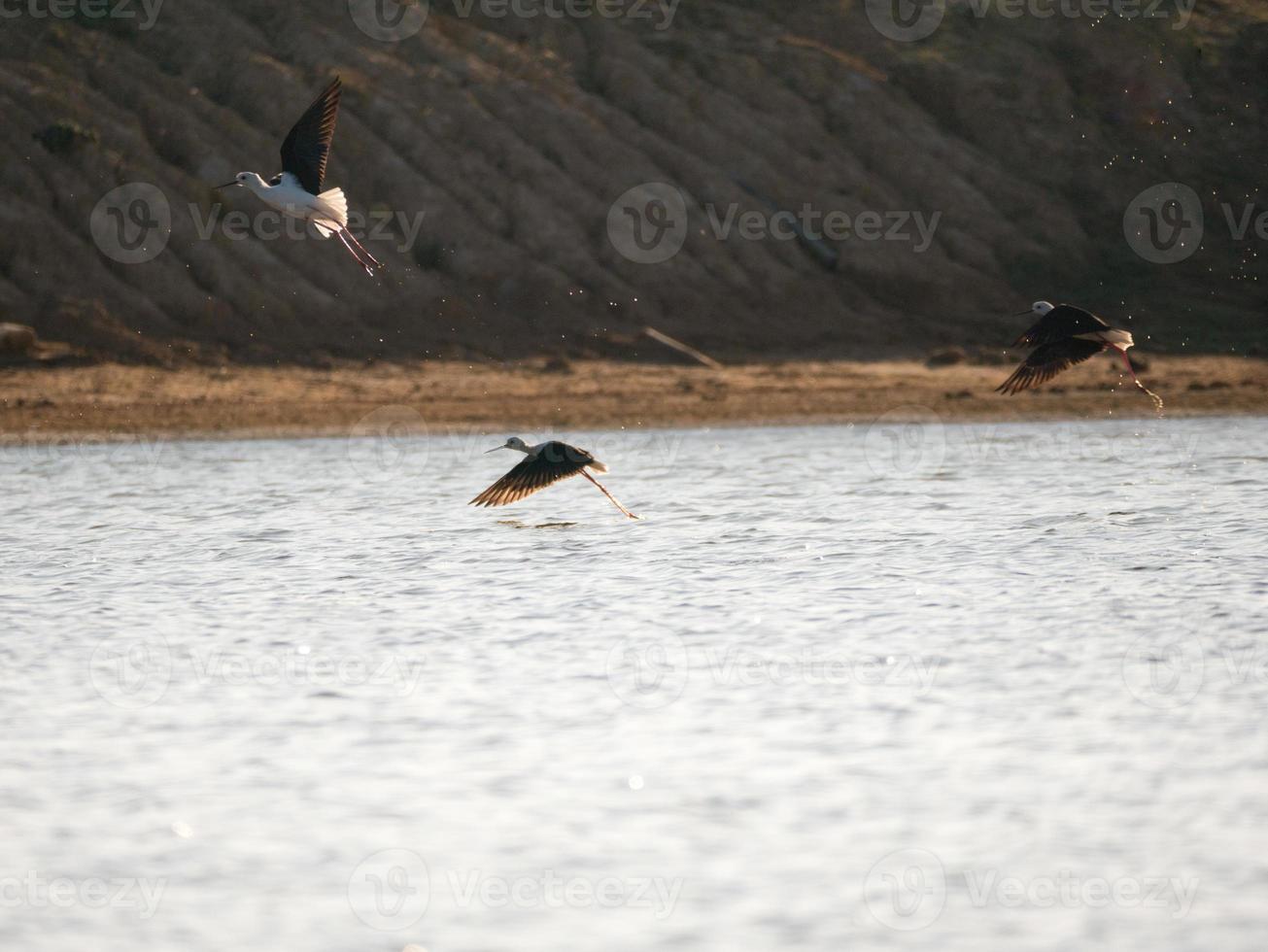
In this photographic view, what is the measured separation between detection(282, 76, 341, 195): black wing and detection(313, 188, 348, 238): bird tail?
18.5 inches

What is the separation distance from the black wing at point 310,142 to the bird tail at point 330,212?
1.55ft

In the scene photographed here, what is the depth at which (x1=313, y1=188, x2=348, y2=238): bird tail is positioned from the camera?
54.5 feet

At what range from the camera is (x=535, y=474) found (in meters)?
16.5

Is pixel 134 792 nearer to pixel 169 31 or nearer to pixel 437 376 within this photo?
pixel 437 376

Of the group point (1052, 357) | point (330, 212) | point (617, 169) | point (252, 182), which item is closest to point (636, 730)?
point (1052, 357)

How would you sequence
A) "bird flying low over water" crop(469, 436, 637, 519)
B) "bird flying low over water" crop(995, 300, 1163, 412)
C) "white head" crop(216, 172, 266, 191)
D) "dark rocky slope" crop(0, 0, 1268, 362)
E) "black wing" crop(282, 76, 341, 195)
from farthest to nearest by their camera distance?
"dark rocky slope" crop(0, 0, 1268, 362) → "white head" crop(216, 172, 266, 191) → "bird flying low over water" crop(469, 436, 637, 519) → "black wing" crop(282, 76, 341, 195) → "bird flying low over water" crop(995, 300, 1163, 412)

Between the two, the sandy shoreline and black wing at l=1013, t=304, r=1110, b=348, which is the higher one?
black wing at l=1013, t=304, r=1110, b=348

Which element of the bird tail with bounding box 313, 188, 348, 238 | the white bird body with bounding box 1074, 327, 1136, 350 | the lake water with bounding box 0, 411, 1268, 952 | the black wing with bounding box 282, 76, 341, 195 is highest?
the black wing with bounding box 282, 76, 341, 195

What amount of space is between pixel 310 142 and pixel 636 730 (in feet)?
27.6

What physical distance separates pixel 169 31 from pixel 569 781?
38195 mm

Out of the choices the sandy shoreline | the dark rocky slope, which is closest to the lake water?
the sandy shoreline

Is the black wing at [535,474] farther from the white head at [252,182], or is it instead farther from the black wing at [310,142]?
the white head at [252,182]

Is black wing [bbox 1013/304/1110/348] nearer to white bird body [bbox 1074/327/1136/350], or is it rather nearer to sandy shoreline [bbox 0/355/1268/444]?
white bird body [bbox 1074/327/1136/350]

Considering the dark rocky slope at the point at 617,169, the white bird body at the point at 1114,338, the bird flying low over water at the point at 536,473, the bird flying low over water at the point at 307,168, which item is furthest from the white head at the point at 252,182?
the dark rocky slope at the point at 617,169
